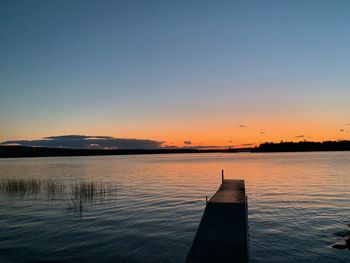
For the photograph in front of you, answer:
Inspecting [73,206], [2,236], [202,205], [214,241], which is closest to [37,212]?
[73,206]

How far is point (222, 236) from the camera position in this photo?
1441 centimetres

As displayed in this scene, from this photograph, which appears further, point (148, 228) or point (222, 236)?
point (148, 228)

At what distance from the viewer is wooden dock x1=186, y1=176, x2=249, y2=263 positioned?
1230 centimetres

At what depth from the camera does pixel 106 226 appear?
72.1 ft

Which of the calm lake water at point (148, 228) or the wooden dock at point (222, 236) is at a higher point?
the wooden dock at point (222, 236)

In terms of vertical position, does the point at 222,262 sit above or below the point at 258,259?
above

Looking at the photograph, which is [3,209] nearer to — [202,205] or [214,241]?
[202,205]

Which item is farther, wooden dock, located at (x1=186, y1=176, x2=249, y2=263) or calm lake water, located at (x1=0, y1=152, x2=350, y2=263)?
calm lake water, located at (x1=0, y1=152, x2=350, y2=263)

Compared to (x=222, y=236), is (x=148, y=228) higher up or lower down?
lower down

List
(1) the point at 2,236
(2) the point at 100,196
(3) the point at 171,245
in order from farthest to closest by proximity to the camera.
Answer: (2) the point at 100,196, (1) the point at 2,236, (3) the point at 171,245

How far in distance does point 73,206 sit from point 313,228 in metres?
22.0

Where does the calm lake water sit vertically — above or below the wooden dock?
below

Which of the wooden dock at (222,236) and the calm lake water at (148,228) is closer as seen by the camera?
the wooden dock at (222,236)

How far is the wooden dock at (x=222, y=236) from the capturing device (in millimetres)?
12297
